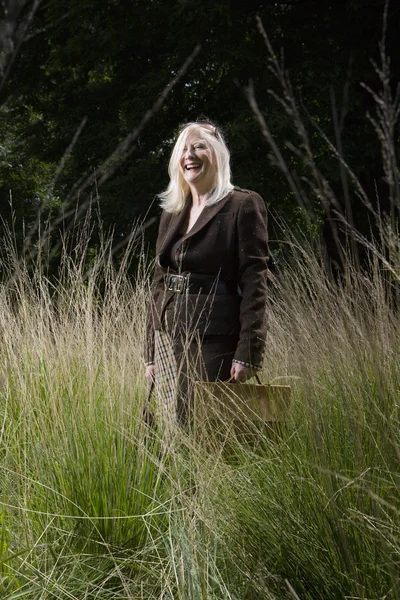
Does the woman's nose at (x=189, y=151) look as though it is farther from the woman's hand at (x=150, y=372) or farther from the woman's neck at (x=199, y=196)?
the woman's hand at (x=150, y=372)

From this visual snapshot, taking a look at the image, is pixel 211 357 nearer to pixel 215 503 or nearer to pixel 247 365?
pixel 247 365

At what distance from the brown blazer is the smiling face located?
13 cm

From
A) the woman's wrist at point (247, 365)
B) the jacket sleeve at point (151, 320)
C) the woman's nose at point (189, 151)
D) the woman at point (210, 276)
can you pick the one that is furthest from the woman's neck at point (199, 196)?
the woman's wrist at point (247, 365)

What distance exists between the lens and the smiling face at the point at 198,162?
331cm

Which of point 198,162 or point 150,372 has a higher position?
point 198,162

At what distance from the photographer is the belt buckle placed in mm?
3264

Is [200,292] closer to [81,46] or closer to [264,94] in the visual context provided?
[264,94]

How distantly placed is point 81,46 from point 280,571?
9.18m

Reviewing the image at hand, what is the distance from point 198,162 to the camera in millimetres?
3311

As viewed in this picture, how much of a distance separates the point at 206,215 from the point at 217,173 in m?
0.20

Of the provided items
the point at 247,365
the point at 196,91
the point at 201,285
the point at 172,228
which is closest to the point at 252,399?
the point at 247,365

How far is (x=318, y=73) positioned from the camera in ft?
29.8

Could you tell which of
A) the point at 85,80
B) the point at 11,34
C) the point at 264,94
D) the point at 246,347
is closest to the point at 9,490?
Result: the point at 246,347

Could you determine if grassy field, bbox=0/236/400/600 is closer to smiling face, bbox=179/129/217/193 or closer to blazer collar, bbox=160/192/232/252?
blazer collar, bbox=160/192/232/252
